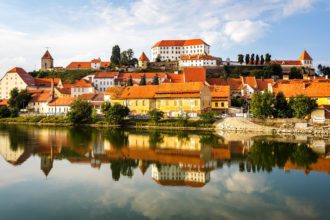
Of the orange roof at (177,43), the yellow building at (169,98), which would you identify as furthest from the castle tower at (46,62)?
the yellow building at (169,98)

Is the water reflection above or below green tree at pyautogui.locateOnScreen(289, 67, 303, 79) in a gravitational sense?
below

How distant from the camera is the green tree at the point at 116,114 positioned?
41625 millimetres

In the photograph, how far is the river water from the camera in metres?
12.5

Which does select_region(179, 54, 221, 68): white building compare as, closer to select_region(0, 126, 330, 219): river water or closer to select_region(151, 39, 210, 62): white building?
select_region(151, 39, 210, 62): white building

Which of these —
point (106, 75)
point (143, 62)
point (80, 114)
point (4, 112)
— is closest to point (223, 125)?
point (80, 114)

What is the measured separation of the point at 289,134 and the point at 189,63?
46.8 meters

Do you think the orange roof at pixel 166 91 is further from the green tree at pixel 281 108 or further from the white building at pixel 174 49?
the white building at pixel 174 49

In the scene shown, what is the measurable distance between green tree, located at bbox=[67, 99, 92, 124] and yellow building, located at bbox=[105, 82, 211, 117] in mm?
4445

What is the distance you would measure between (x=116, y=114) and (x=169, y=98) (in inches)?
266

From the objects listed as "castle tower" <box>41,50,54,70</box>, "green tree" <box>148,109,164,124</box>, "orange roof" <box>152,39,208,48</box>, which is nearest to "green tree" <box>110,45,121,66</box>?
"orange roof" <box>152,39,208,48</box>

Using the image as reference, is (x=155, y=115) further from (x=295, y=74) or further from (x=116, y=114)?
(x=295, y=74)

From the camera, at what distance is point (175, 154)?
23.5 meters

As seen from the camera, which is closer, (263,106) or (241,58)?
(263,106)

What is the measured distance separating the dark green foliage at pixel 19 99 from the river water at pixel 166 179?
102ft
